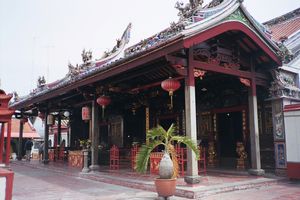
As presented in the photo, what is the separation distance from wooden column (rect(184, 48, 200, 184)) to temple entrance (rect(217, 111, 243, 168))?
13.1ft

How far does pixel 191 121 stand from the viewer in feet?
23.3

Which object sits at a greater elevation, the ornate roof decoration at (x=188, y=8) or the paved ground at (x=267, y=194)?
the ornate roof decoration at (x=188, y=8)

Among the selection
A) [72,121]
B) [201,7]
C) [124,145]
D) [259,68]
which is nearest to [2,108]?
[201,7]

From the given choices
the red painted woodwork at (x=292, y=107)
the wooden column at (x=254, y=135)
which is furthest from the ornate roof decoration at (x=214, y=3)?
the red painted woodwork at (x=292, y=107)

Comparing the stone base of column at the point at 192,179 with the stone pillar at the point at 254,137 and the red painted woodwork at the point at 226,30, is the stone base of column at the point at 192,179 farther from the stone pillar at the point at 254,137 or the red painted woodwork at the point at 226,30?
the red painted woodwork at the point at 226,30

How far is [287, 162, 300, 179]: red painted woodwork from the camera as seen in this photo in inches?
331

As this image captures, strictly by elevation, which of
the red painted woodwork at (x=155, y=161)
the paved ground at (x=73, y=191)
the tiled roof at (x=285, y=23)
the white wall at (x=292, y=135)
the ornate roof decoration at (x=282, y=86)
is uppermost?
the tiled roof at (x=285, y=23)

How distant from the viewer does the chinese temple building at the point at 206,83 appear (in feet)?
23.7

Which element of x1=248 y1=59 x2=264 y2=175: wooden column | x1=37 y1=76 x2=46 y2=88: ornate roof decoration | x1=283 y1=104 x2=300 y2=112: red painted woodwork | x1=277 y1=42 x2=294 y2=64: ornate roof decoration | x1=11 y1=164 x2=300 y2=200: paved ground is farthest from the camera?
x1=37 y1=76 x2=46 y2=88: ornate roof decoration

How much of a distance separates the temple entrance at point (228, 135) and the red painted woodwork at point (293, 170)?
2173mm

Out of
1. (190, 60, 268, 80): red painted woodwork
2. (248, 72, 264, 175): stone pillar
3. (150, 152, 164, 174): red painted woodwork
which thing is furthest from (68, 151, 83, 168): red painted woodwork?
(190, 60, 268, 80): red painted woodwork

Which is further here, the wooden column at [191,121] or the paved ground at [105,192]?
the wooden column at [191,121]

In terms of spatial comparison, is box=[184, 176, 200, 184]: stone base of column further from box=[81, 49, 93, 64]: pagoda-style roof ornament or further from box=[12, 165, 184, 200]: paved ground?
box=[81, 49, 93, 64]: pagoda-style roof ornament

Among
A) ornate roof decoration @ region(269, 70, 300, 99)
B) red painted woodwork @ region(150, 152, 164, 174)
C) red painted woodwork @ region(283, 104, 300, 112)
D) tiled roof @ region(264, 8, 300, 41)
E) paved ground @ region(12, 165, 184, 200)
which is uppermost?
tiled roof @ region(264, 8, 300, 41)
